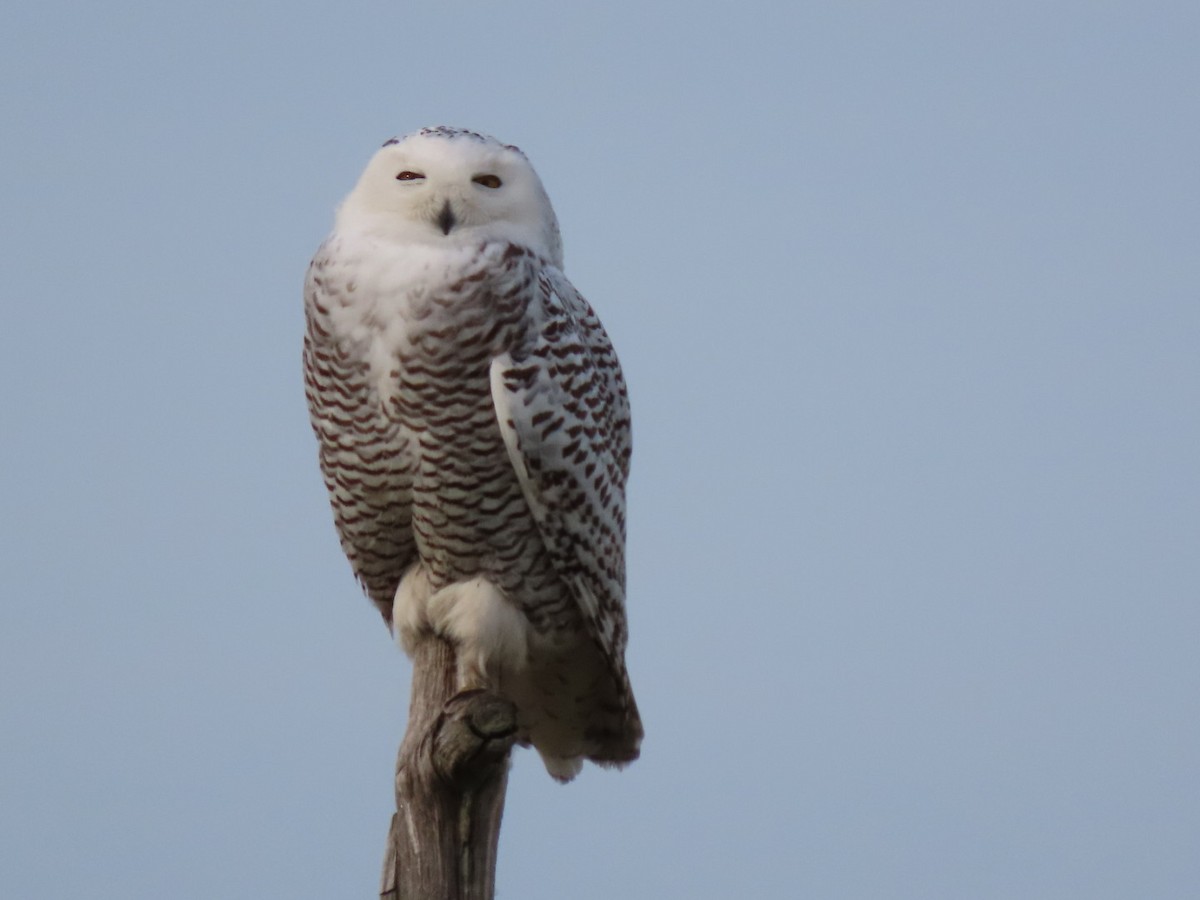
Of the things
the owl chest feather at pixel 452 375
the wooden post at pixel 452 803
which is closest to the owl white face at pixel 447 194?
the owl chest feather at pixel 452 375

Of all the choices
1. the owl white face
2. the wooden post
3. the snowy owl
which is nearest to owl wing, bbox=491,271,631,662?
the snowy owl

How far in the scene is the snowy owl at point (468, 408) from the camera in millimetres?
5203

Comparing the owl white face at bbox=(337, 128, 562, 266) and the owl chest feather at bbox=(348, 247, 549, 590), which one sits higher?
the owl white face at bbox=(337, 128, 562, 266)

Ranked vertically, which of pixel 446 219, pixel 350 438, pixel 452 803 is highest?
pixel 446 219

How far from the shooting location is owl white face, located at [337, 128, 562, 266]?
5.30 m

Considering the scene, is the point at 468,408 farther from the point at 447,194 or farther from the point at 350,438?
the point at 447,194

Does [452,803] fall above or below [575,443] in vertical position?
below

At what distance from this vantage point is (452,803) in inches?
206

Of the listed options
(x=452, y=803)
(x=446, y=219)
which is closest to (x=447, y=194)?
(x=446, y=219)

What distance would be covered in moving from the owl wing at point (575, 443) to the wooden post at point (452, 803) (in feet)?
1.75

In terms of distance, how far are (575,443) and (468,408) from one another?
345 millimetres

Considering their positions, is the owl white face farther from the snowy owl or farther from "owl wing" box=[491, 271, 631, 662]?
→ "owl wing" box=[491, 271, 631, 662]

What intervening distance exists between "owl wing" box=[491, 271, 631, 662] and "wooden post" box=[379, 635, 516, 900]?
1.75 feet

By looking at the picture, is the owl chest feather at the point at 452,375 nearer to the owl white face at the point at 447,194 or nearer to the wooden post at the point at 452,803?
the owl white face at the point at 447,194
